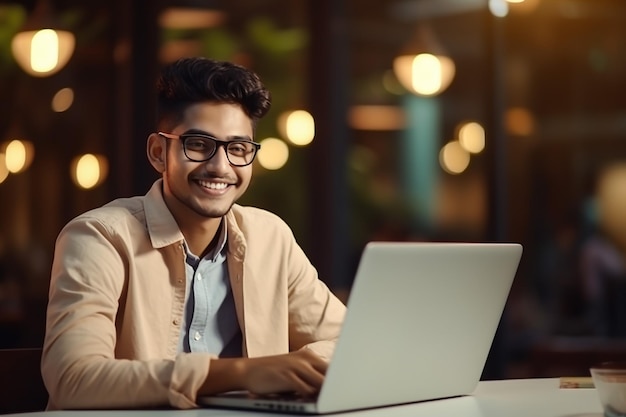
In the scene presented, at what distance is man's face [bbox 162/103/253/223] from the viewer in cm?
257

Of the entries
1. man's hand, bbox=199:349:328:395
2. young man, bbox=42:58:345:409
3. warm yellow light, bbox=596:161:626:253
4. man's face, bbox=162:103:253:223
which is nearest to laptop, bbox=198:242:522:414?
man's hand, bbox=199:349:328:395

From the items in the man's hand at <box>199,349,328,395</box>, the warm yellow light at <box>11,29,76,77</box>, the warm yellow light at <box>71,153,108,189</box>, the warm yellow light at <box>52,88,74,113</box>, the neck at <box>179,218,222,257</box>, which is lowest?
the man's hand at <box>199,349,328,395</box>

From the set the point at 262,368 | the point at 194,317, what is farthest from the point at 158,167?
the point at 262,368

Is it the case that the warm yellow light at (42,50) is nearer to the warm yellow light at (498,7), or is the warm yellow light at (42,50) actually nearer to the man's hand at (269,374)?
the warm yellow light at (498,7)

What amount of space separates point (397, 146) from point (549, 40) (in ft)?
4.00

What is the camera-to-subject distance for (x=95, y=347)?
2227mm

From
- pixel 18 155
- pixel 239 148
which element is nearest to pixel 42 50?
pixel 18 155

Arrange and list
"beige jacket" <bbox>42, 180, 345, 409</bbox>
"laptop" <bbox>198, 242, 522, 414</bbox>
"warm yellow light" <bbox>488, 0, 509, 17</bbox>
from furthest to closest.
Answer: "warm yellow light" <bbox>488, 0, 509, 17</bbox> < "beige jacket" <bbox>42, 180, 345, 409</bbox> < "laptop" <bbox>198, 242, 522, 414</bbox>

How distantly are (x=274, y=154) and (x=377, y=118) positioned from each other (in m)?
0.65

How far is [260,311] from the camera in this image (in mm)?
2688

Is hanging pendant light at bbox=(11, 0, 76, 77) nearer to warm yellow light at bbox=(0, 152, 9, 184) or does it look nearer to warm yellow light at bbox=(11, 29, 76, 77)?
warm yellow light at bbox=(11, 29, 76, 77)

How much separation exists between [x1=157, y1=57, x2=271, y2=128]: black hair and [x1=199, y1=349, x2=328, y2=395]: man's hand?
71cm

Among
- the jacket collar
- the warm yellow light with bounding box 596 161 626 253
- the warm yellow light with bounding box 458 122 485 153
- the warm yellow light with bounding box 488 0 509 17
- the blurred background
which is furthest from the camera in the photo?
the warm yellow light with bounding box 596 161 626 253

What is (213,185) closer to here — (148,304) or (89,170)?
(148,304)
